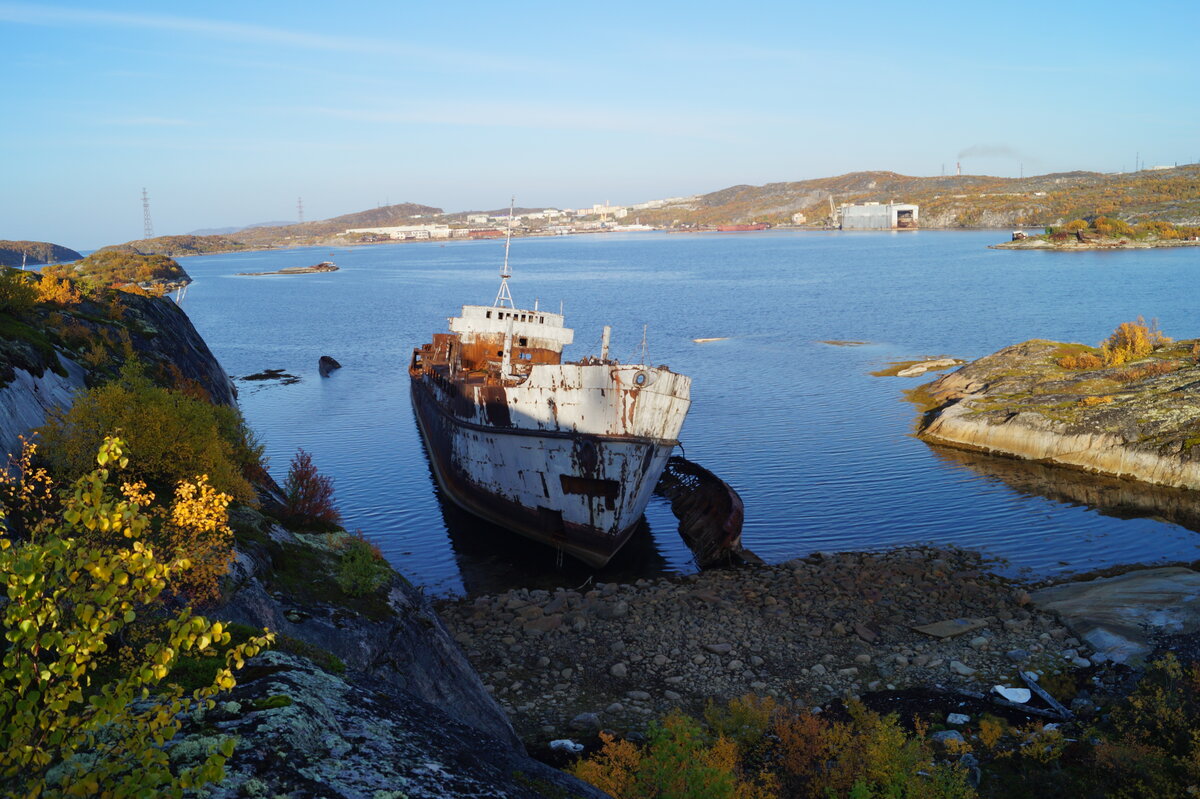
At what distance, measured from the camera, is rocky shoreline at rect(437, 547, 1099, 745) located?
1788cm

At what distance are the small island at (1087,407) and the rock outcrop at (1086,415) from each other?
4 cm

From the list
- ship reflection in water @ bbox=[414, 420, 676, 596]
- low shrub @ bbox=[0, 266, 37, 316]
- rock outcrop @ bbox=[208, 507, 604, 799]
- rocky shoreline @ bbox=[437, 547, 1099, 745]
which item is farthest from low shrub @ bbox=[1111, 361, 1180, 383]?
low shrub @ bbox=[0, 266, 37, 316]

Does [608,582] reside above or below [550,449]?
below

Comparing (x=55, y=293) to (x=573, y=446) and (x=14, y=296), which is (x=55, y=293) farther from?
(x=573, y=446)

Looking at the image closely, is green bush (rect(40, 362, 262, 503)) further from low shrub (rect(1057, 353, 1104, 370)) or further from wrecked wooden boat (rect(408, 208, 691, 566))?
low shrub (rect(1057, 353, 1104, 370))

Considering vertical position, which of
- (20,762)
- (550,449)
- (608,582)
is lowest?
(608,582)

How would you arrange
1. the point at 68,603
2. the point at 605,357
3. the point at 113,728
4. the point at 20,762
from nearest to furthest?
the point at 20,762 < the point at 113,728 < the point at 68,603 < the point at 605,357

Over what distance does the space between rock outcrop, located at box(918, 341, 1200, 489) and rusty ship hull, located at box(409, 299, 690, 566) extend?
19.9 meters

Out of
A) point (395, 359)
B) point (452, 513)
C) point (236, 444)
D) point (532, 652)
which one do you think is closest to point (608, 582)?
point (532, 652)

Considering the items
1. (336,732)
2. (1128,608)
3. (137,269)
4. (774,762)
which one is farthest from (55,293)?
(137,269)

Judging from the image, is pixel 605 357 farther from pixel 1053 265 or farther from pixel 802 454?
pixel 1053 265

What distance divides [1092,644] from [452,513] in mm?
23183

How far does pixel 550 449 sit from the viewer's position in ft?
91.2

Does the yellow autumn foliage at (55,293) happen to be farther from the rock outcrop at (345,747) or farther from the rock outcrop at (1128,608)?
the rock outcrop at (1128,608)
